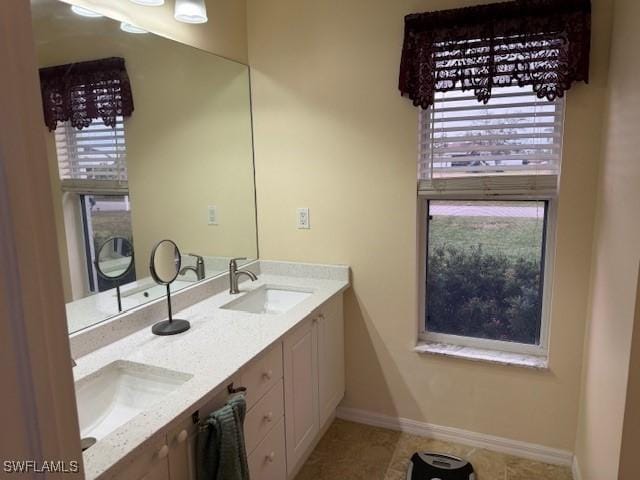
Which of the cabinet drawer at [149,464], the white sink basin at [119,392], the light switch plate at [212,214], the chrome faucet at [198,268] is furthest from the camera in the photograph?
the light switch plate at [212,214]

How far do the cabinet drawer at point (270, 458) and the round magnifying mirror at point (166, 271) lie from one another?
1.83 ft

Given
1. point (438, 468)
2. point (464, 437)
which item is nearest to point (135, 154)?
point (438, 468)

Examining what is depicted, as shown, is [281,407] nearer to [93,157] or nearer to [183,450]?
[183,450]

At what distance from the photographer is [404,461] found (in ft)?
7.64

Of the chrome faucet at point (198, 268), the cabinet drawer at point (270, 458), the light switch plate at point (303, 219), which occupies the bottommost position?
the cabinet drawer at point (270, 458)

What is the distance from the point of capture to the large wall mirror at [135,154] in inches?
64.2

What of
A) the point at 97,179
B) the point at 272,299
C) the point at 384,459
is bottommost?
the point at 384,459

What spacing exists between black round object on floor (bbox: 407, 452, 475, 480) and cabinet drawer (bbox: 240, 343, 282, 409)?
91cm

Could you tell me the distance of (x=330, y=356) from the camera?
2416mm

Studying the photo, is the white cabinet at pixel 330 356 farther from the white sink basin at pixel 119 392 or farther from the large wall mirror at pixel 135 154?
the white sink basin at pixel 119 392

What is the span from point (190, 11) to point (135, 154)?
0.69 meters

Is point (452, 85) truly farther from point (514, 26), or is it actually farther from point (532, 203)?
point (532, 203)

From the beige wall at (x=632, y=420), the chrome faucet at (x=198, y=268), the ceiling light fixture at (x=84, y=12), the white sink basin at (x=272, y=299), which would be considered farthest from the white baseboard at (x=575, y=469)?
the ceiling light fixture at (x=84, y=12)

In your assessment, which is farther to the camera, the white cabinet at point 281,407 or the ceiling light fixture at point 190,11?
the ceiling light fixture at point 190,11
